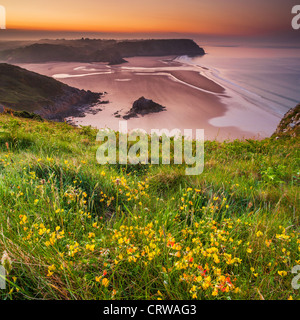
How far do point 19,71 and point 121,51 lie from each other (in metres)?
62.4

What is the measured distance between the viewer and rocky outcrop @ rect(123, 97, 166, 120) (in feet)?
161

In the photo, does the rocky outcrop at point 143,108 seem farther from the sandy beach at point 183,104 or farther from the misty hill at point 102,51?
the misty hill at point 102,51

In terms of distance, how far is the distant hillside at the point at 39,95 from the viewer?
75375 millimetres

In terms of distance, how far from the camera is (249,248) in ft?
8.34

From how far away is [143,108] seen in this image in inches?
1977

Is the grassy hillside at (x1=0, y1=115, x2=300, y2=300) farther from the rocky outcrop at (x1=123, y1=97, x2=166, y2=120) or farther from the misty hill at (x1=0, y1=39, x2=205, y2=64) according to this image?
the misty hill at (x1=0, y1=39, x2=205, y2=64)

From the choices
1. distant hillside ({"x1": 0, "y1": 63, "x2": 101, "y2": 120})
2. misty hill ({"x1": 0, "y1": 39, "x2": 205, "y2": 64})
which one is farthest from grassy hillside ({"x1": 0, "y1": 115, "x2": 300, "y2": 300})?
misty hill ({"x1": 0, "y1": 39, "x2": 205, "y2": 64})

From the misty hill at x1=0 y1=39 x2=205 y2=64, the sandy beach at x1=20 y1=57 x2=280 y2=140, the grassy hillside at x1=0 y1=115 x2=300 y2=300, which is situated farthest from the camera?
the misty hill at x1=0 y1=39 x2=205 y2=64

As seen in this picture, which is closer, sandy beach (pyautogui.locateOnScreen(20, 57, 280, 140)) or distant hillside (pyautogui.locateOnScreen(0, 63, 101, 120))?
sandy beach (pyautogui.locateOnScreen(20, 57, 280, 140))

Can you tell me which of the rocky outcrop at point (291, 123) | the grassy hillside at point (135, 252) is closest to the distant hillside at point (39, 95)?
the rocky outcrop at point (291, 123)

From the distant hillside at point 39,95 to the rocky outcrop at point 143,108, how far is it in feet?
83.7

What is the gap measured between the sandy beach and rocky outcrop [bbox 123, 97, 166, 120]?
5.64 ft

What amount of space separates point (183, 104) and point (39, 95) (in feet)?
203

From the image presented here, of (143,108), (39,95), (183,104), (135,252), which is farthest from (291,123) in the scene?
(39,95)
